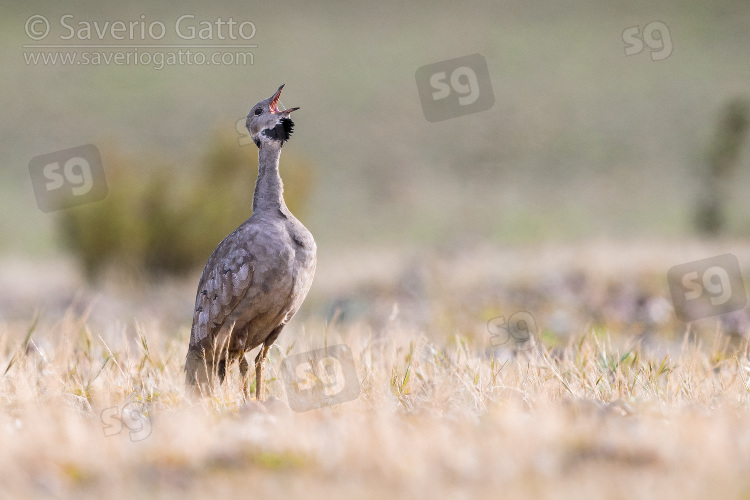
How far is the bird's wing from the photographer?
210 inches

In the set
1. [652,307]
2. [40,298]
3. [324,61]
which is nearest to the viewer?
[652,307]

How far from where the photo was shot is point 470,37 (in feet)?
222

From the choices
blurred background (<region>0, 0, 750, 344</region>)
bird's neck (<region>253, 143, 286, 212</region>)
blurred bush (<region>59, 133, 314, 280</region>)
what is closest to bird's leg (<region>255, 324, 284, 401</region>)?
bird's neck (<region>253, 143, 286, 212</region>)

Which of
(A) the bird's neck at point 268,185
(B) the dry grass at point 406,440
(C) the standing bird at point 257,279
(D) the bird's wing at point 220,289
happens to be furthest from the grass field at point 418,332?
(A) the bird's neck at point 268,185

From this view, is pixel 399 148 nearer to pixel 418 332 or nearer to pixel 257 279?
pixel 418 332

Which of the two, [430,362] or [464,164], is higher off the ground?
[464,164]

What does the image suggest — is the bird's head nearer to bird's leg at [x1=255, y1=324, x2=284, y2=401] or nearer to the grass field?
bird's leg at [x1=255, y1=324, x2=284, y2=401]

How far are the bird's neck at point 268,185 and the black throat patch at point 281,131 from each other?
66 millimetres

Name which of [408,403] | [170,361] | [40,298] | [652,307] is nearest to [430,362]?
[408,403]

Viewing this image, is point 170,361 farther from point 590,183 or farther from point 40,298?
point 590,183

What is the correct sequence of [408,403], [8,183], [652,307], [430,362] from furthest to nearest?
[8,183], [652,307], [430,362], [408,403]

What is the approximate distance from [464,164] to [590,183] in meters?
7.28

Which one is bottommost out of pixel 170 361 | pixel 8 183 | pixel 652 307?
pixel 652 307

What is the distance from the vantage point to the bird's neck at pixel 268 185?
5.61 meters
